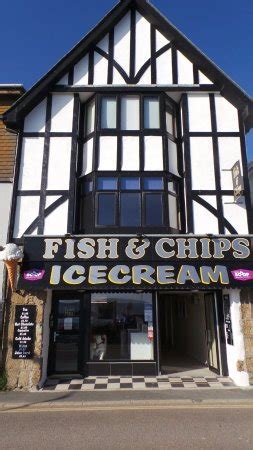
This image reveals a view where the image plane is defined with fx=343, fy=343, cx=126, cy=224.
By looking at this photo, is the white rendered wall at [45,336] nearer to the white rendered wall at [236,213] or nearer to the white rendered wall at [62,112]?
the white rendered wall at [62,112]

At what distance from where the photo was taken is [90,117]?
1153cm

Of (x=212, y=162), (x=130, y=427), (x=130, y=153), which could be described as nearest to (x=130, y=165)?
(x=130, y=153)

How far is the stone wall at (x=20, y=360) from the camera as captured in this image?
8.81 m

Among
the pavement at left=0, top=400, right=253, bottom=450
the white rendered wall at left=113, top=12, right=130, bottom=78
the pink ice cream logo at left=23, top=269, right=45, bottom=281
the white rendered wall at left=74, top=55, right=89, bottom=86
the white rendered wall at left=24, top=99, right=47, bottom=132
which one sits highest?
the white rendered wall at left=113, top=12, right=130, bottom=78

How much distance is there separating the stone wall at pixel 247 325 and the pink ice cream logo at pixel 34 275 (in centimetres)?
558

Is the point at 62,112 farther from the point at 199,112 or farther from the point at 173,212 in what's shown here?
the point at 173,212

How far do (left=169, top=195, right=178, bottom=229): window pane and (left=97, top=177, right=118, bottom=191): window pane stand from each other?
5.84 ft

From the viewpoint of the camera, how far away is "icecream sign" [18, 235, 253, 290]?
9297 mm

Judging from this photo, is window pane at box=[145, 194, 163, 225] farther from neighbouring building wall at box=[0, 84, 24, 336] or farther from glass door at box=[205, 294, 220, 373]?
neighbouring building wall at box=[0, 84, 24, 336]

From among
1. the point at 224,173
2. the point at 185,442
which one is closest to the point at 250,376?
the point at 185,442

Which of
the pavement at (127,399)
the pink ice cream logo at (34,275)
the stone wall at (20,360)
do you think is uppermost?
the pink ice cream logo at (34,275)

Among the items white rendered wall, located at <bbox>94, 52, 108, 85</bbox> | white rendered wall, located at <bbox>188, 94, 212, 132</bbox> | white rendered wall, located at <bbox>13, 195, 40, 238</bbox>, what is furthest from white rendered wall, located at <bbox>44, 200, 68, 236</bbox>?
white rendered wall, located at <bbox>188, 94, 212, 132</bbox>

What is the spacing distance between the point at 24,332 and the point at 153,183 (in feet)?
18.5

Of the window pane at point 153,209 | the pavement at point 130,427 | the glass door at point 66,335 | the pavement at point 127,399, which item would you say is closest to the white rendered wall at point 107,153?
the window pane at point 153,209
